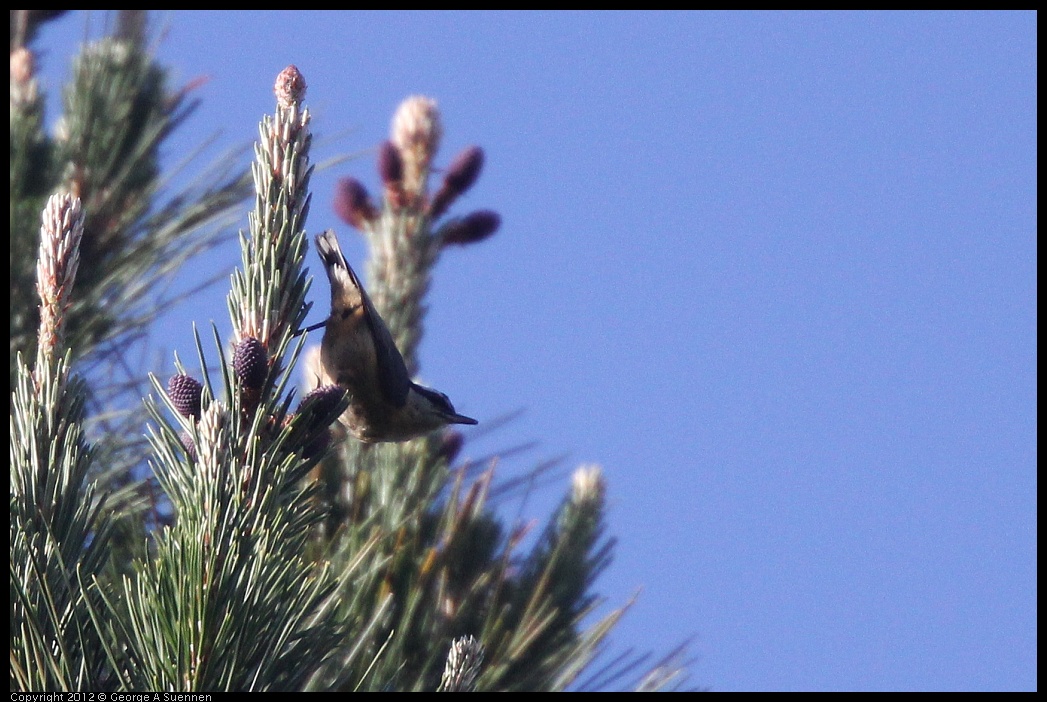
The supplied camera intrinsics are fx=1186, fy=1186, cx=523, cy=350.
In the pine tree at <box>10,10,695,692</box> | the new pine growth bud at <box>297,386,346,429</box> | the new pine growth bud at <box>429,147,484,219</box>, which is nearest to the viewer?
the pine tree at <box>10,10,695,692</box>

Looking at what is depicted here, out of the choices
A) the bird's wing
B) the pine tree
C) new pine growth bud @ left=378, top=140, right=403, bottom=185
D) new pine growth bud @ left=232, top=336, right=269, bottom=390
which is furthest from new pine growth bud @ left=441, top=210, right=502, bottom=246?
new pine growth bud @ left=232, top=336, right=269, bottom=390

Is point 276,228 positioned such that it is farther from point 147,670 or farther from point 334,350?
point 334,350

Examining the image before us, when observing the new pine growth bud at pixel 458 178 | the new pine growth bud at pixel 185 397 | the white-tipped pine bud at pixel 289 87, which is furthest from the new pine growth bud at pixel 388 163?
the new pine growth bud at pixel 185 397

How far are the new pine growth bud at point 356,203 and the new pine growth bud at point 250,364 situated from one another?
183 cm

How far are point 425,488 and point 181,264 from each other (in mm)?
1040

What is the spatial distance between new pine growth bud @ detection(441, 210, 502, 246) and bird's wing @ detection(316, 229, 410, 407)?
0.33m

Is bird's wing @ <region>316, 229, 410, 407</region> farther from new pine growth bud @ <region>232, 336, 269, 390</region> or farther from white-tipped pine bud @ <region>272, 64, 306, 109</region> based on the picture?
new pine growth bud @ <region>232, 336, 269, 390</region>

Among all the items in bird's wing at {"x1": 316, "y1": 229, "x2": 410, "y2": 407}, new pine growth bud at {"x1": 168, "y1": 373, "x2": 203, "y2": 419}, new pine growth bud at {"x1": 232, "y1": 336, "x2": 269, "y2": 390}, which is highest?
bird's wing at {"x1": 316, "y1": 229, "x2": 410, "y2": 407}

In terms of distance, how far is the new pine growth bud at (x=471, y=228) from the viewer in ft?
11.4

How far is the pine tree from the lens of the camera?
1661mm

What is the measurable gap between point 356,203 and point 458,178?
0.33 metres

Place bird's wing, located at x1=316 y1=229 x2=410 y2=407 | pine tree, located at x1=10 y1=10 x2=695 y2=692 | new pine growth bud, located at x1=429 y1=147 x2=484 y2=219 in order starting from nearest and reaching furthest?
pine tree, located at x1=10 y1=10 x2=695 y2=692, bird's wing, located at x1=316 y1=229 x2=410 y2=407, new pine growth bud, located at x1=429 y1=147 x2=484 y2=219

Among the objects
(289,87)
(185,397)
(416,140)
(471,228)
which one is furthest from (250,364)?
(416,140)
